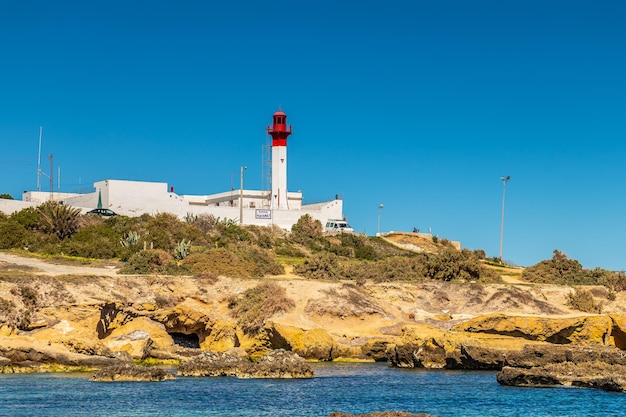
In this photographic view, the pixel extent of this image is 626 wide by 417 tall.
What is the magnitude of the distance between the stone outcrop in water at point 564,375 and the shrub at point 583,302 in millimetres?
17205

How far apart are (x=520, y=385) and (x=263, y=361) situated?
8601mm

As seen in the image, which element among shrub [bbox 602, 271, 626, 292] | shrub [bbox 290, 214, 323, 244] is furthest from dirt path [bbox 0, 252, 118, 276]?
shrub [bbox 602, 271, 626, 292]

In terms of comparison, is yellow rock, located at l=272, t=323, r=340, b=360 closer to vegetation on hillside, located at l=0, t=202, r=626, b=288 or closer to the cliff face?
the cliff face

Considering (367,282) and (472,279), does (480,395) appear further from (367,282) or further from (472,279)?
(472,279)

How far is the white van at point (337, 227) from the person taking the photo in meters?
77.1

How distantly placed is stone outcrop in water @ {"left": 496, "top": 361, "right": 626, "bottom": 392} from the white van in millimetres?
47549

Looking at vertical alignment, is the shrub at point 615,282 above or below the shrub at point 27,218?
below

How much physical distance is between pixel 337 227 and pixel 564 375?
161 feet

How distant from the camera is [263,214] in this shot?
7431 cm

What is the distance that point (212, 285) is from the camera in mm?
43469

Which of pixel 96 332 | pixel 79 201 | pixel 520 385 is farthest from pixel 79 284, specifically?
pixel 79 201

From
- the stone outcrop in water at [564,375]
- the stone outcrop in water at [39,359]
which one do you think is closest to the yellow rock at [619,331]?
the stone outcrop in water at [564,375]

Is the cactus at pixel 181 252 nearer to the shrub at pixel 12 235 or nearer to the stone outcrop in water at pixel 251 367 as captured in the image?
the shrub at pixel 12 235

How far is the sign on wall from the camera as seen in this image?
74.0 metres
